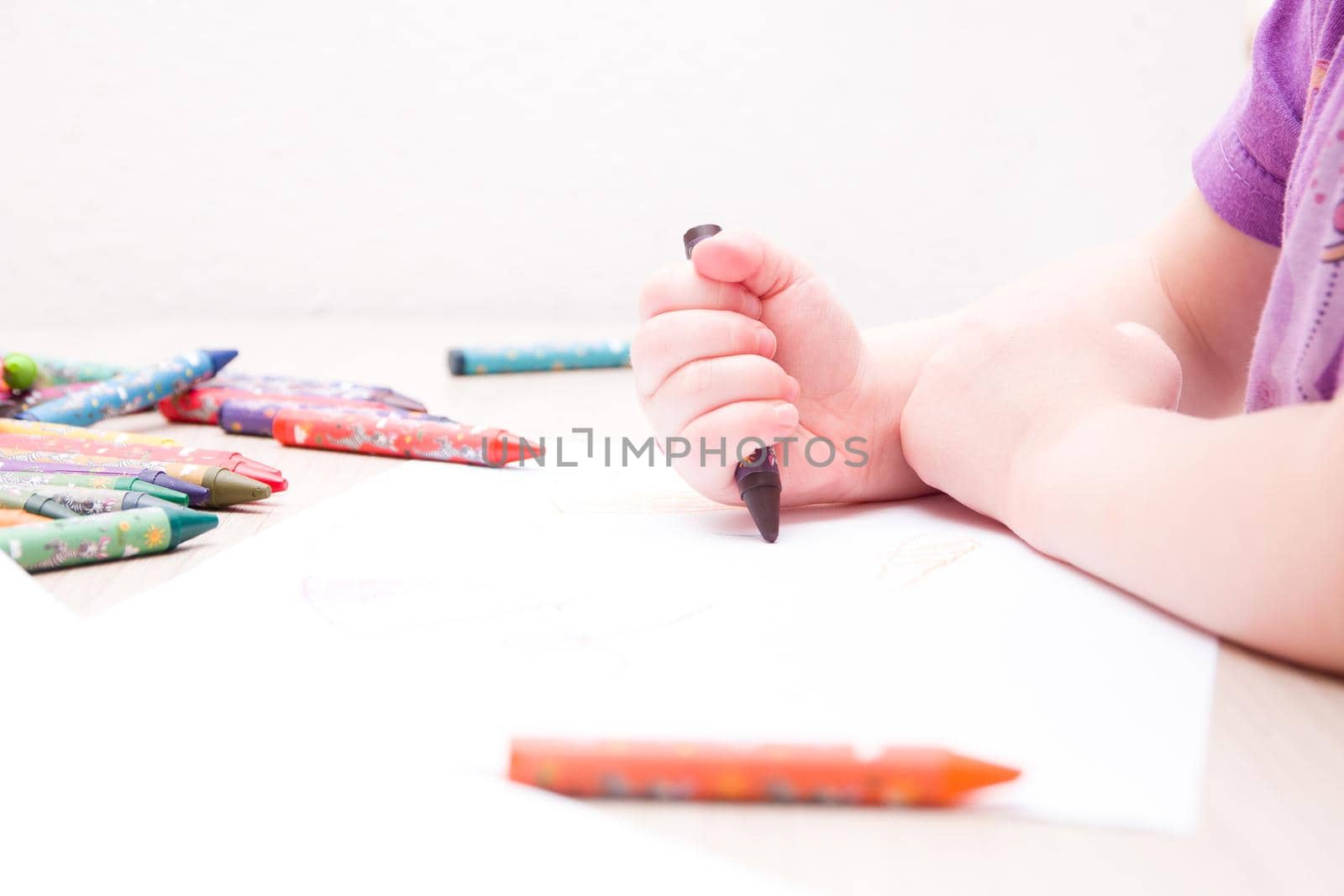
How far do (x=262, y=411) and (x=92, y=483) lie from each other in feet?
0.57

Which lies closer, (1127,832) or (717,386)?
(1127,832)

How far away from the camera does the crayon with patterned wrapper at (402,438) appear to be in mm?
483

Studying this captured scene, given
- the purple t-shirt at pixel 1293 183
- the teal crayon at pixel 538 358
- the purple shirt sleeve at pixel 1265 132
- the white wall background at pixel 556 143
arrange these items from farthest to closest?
the white wall background at pixel 556 143
the teal crayon at pixel 538 358
the purple shirt sleeve at pixel 1265 132
the purple t-shirt at pixel 1293 183

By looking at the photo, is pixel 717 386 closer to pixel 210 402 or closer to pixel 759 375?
pixel 759 375

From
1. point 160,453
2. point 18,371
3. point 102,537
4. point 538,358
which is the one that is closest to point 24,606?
point 102,537

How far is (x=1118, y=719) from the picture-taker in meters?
0.23

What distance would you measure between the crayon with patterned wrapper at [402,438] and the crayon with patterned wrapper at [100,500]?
14 cm

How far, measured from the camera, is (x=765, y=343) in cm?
38

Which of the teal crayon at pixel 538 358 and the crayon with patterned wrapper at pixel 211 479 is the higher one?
the crayon with patterned wrapper at pixel 211 479

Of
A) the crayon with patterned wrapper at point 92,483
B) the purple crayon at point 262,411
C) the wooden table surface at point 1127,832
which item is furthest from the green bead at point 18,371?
the wooden table surface at point 1127,832

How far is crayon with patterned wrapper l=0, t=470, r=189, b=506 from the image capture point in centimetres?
38

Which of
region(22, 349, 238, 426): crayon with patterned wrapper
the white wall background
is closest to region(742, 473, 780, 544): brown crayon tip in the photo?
region(22, 349, 238, 426): crayon with patterned wrapper

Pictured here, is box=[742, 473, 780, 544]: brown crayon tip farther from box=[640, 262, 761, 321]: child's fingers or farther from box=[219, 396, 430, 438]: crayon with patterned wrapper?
box=[219, 396, 430, 438]: crayon with patterned wrapper

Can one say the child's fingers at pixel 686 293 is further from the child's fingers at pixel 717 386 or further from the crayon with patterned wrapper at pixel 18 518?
the crayon with patterned wrapper at pixel 18 518
